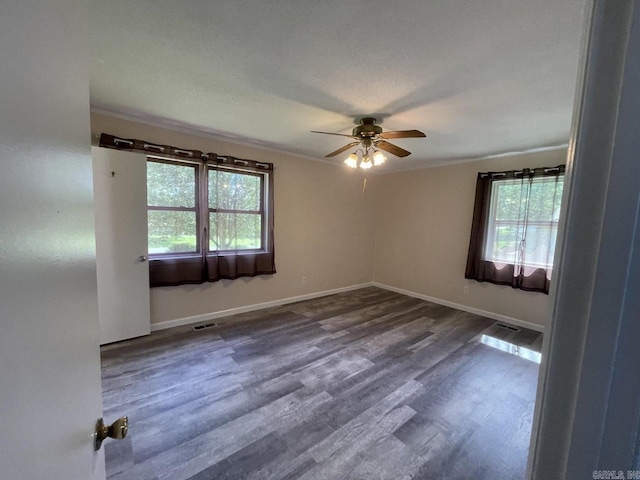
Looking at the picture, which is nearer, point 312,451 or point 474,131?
point 312,451

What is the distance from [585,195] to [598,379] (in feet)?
0.77

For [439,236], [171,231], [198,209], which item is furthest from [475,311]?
[171,231]

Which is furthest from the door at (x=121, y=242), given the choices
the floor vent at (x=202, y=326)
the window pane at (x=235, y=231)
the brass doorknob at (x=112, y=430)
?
the brass doorknob at (x=112, y=430)

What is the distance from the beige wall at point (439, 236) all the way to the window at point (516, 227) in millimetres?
171

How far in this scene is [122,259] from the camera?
8.80ft

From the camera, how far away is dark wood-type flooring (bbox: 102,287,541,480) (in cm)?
148

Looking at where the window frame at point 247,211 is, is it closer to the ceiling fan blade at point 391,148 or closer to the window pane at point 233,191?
the window pane at point 233,191

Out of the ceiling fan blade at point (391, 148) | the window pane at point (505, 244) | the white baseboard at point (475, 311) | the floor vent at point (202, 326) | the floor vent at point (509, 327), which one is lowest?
the floor vent at point (202, 326)

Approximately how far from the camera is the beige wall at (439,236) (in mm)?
3619

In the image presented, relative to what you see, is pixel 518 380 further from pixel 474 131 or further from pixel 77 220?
pixel 77 220

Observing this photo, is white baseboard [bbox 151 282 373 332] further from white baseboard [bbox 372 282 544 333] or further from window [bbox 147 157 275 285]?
white baseboard [bbox 372 282 544 333]

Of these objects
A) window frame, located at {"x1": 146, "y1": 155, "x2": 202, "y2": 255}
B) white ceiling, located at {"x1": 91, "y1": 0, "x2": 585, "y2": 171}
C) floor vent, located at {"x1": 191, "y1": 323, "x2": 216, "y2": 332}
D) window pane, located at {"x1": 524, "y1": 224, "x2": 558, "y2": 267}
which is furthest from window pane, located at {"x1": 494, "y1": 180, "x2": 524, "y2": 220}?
floor vent, located at {"x1": 191, "y1": 323, "x2": 216, "y2": 332}

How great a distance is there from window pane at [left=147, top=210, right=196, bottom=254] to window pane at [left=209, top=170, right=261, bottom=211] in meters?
0.36

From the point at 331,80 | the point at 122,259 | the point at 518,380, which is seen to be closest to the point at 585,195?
the point at 331,80
